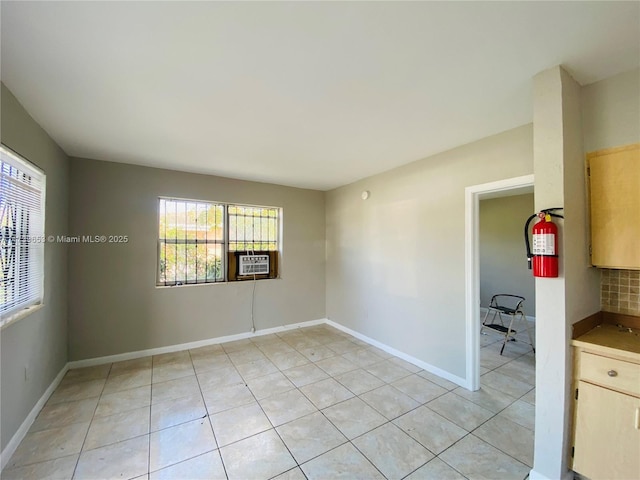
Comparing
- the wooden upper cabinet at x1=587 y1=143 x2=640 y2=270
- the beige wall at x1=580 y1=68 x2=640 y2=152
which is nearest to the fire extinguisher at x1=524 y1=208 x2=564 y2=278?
the wooden upper cabinet at x1=587 y1=143 x2=640 y2=270

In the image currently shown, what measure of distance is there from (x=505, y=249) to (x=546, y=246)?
4.68m

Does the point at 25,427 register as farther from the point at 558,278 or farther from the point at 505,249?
the point at 505,249

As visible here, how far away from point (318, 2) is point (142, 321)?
12.5 ft

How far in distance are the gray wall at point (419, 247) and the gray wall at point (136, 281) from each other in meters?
1.45

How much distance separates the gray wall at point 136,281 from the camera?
311 centimetres

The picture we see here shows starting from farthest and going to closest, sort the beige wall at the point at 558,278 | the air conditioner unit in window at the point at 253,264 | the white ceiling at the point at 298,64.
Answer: the air conditioner unit in window at the point at 253,264 → the beige wall at the point at 558,278 → the white ceiling at the point at 298,64

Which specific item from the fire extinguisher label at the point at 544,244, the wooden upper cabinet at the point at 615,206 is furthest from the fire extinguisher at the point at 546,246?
the wooden upper cabinet at the point at 615,206

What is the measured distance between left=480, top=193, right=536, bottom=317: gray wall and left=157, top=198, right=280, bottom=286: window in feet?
14.9

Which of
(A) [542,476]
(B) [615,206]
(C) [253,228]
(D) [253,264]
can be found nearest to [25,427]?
(D) [253,264]

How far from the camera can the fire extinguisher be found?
149cm

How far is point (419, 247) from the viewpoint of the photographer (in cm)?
316

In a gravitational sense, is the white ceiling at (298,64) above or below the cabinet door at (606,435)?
above

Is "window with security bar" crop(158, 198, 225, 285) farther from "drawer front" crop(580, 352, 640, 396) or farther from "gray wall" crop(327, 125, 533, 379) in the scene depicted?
"drawer front" crop(580, 352, 640, 396)

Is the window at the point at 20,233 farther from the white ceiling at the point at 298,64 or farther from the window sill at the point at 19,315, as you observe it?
the white ceiling at the point at 298,64
